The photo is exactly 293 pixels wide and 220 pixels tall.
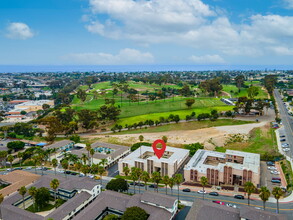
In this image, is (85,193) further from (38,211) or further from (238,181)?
(238,181)

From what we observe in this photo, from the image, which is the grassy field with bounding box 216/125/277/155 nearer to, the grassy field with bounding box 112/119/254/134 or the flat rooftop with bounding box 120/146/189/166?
the grassy field with bounding box 112/119/254/134

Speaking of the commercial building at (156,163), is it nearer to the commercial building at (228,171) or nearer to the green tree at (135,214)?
the commercial building at (228,171)

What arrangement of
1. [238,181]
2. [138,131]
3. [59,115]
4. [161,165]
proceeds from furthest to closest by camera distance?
1. [59,115]
2. [138,131]
3. [161,165]
4. [238,181]

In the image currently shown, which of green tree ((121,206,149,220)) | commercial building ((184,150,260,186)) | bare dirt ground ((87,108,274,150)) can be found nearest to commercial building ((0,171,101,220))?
green tree ((121,206,149,220))

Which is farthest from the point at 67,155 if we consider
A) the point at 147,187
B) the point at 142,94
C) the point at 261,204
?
the point at 142,94

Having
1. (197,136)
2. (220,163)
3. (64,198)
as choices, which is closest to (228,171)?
(220,163)

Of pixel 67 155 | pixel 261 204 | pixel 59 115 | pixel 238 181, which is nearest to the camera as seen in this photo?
pixel 261 204

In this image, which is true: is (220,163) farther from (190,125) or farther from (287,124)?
(287,124)

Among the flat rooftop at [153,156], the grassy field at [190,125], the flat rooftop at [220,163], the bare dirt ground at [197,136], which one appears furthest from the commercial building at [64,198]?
the grassy field at [190,125]
